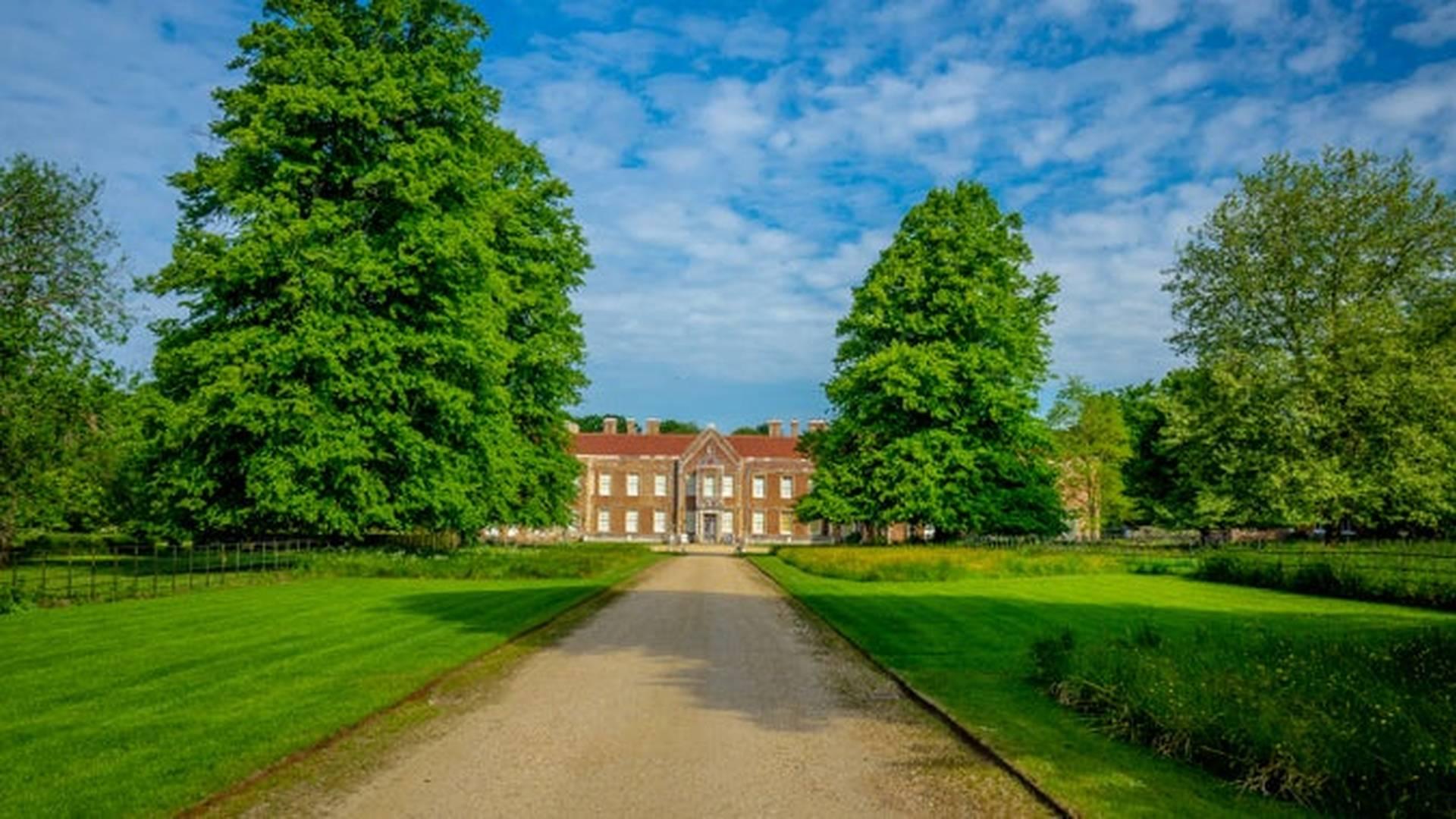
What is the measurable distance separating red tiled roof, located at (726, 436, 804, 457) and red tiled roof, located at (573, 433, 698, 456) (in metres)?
4.45

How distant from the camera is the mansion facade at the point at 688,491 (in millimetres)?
83250

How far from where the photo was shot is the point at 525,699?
35.6ft

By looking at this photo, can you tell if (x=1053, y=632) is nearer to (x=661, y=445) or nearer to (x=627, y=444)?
(x=661, y=445)

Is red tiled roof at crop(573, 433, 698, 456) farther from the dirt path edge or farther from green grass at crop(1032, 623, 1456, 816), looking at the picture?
green grass at crop(1032, 623, 1456, 816)

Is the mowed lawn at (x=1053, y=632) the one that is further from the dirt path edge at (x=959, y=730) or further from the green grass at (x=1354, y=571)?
the green grass at (x=1354, y=571)

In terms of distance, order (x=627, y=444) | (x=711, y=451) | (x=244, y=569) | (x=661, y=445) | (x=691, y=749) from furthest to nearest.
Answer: (x=661, y=445), (x=627, y=444), (x=711, y=451), (x=244, y=569), (x=691, y=749)

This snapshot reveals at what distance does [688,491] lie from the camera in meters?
83.5

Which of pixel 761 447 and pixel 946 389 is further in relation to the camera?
pixel 761 447

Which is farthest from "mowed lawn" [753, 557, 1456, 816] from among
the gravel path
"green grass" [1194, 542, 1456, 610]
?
"green grass" [1194, 542, 1456, 610]

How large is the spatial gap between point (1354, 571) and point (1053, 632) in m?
14.7

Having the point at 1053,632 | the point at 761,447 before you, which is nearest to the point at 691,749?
the point at 1053,632

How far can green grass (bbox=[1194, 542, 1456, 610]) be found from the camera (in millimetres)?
23031

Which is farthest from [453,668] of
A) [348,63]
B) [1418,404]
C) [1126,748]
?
[1418,404]

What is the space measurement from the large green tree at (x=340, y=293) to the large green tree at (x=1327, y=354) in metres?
28.8
